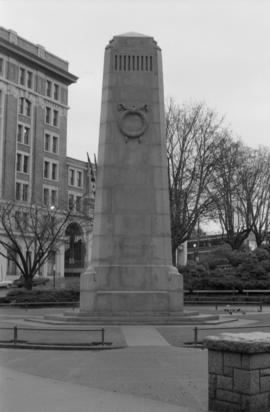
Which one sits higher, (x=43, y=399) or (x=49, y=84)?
(x=49, y=84)

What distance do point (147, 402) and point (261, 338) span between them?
1951 mm

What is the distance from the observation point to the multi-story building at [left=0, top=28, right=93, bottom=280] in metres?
69.0

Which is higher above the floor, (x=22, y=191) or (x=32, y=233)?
(x=22, y=191)

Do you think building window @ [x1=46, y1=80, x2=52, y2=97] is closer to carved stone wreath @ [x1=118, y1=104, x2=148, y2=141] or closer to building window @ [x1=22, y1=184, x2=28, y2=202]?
building window @ [x1=22, y1=184, x2=28, y2=202]

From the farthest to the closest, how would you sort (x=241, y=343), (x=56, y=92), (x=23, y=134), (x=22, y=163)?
(x=56, y=92)
(x=23, y=134)
(x=22, y=163)
(x=241, y=343)

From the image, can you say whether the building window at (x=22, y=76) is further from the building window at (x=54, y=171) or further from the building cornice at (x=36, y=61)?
the building window at (x=54, y=171)

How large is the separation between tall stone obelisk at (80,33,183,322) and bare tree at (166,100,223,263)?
17730mm

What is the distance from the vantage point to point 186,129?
41.1 m

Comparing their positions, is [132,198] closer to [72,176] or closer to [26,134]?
[26,134]

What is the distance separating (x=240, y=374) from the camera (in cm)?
737

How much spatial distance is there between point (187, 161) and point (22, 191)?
112 feet

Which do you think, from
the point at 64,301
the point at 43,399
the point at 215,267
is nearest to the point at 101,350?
the point at 43,399

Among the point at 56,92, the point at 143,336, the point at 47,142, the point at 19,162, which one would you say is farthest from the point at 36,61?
the point at 143,336

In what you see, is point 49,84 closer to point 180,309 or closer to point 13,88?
point 13,88
